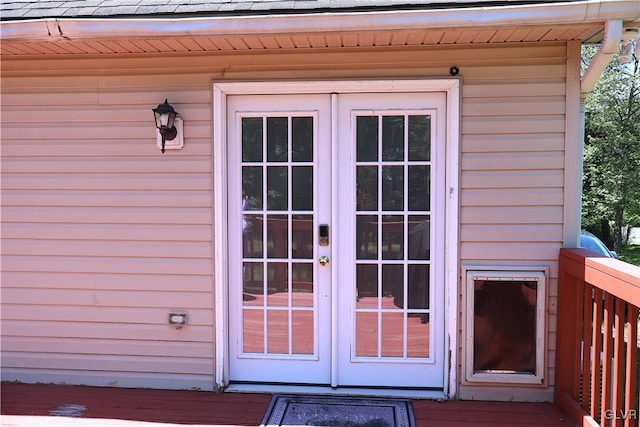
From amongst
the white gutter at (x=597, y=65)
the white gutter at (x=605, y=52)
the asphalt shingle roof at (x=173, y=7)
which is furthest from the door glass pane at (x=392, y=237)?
the white gutter at (x=605, y=52)

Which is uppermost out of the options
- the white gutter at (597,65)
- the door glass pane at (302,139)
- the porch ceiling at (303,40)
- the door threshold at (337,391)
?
the porch ceiling at (303,40)

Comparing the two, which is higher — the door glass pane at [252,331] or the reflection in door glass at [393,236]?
the reflection in door glass at [393,236]

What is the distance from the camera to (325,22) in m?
2.50

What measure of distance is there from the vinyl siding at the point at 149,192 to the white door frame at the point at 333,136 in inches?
2.0

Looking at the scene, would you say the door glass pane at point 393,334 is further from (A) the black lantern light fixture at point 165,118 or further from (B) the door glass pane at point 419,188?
(A) the black lantern light fixture at point 165,118

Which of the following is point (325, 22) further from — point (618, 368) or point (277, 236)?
point (618, 368)

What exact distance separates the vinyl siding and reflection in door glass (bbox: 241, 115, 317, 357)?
0.26 meters

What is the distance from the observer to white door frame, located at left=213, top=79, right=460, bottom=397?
2.90 m

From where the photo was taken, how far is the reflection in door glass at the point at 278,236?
3.05m

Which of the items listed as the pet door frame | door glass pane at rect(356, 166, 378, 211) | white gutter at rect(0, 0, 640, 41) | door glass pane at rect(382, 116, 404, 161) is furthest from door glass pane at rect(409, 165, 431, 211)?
white gutter at rect(0, 0, 640, 41)

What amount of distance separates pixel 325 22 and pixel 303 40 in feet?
0.89

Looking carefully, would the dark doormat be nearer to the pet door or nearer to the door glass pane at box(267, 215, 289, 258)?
the pet door

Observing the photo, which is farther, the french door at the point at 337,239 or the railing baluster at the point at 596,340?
the french door at the point at 337,239

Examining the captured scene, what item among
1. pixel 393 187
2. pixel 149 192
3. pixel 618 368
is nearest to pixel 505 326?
pixel 618 368
